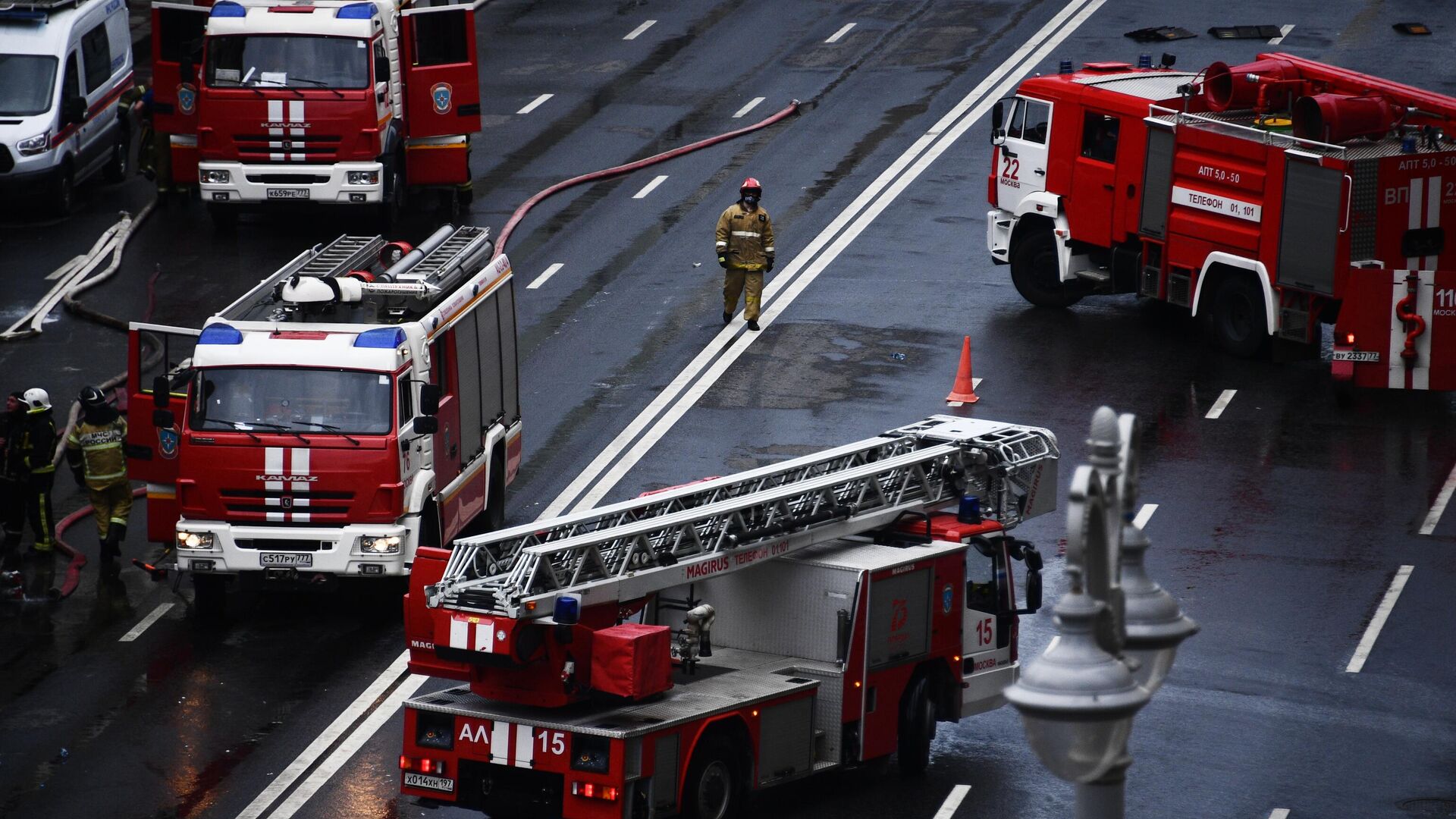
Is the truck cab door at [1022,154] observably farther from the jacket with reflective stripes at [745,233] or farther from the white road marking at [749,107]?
the white road marking at [749,107]

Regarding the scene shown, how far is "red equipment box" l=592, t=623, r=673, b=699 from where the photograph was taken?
47.4ft

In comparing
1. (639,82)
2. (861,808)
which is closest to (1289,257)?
(861,808)

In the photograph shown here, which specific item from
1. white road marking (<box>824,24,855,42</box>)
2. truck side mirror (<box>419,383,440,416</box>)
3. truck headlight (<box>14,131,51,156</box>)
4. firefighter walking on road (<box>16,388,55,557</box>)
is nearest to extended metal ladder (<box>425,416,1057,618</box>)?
truck side mirror (<box>419,383,440,416</box>)

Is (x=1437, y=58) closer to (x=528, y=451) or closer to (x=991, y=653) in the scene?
(x=528, y=451)

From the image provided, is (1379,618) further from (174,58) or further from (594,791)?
(174,58)

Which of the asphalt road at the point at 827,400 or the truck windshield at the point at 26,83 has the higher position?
the truck windshield at the point at 26,83

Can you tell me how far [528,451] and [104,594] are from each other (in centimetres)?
522

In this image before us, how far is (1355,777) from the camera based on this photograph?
55.1ft

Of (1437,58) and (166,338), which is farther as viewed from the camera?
(1437,58)

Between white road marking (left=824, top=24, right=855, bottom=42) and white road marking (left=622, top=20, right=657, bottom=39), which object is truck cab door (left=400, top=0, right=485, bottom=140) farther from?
white road marking (left=824, top=24, right=855, bottom=42)

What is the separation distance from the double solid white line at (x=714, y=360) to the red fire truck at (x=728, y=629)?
2.31 meters

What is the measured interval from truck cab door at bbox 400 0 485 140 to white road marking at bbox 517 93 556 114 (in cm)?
562

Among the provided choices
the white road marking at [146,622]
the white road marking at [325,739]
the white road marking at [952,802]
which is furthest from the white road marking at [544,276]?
the white road marking at [952,802]

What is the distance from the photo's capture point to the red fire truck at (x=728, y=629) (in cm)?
1445
